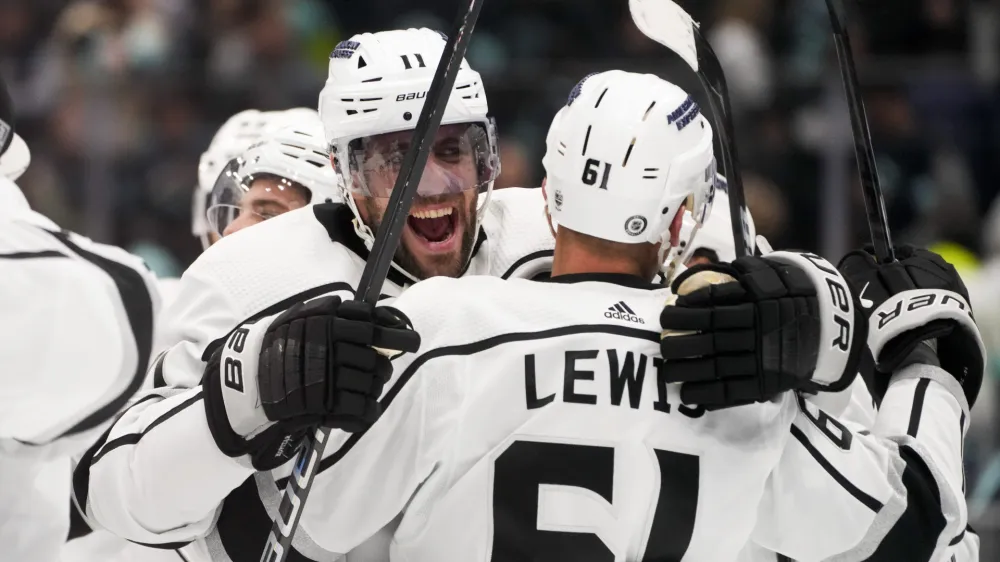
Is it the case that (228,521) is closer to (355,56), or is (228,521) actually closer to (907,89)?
(355,56)

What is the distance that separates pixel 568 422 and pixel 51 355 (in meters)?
1.49

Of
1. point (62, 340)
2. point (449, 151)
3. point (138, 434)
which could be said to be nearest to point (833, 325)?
point (449, 151)

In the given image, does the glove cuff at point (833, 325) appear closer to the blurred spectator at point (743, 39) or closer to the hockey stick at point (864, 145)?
the hockey stick at point (864, 145)

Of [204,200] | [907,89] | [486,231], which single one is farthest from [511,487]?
[907,89]

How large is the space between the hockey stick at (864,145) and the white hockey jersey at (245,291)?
633 millimetres

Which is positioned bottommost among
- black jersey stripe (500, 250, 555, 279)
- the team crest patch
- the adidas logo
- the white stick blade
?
black jersey stripe (500, 250, 555, 279)

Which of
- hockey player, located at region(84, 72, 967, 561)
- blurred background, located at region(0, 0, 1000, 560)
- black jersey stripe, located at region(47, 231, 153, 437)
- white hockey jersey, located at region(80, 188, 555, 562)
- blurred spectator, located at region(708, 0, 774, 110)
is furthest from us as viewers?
blurred spectator, located at region(708, 0, 774, 110)

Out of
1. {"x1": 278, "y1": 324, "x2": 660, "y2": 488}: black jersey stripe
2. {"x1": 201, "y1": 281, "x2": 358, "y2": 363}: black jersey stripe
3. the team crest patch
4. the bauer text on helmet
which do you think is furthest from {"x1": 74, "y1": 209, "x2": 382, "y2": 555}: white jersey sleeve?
the team crest patch

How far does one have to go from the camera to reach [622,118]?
94.9 inches

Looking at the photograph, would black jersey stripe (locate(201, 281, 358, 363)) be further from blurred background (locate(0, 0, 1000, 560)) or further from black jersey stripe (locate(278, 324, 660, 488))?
blurred background (locate(0, 0, 1000, 560))

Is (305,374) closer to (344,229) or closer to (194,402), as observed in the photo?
(194,402)

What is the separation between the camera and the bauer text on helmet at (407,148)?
2895 mm

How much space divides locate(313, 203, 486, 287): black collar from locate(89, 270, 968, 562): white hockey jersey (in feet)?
1.49

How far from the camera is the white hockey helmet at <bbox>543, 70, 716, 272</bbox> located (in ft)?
7.88
